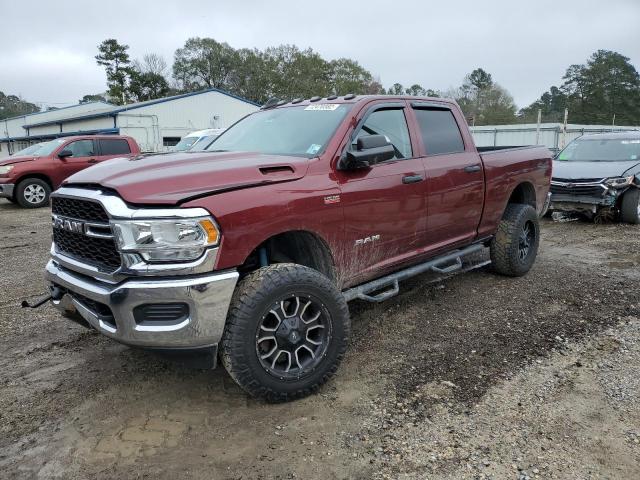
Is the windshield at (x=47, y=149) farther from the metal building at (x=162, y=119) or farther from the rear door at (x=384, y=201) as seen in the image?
the metal building at (x=162, y=119)

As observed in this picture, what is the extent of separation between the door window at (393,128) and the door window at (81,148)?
11.1m

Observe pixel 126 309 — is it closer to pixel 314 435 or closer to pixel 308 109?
pixel 314 435

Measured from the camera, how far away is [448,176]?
14.5 ft

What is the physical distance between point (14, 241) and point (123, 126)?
896 inches

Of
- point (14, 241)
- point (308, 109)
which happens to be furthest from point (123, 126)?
point (308, 109)

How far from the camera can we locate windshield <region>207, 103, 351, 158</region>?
3.73 m

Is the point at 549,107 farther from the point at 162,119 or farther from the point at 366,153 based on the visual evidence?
the point at 366,153

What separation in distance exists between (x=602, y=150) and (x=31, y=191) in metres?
13.2

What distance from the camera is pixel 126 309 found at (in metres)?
2.71

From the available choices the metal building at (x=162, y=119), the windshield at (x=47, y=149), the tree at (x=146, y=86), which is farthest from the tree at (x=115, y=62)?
the windshield at (x=47, y=149)

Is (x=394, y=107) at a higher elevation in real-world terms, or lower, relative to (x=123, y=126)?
lower

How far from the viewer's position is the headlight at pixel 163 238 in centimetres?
269

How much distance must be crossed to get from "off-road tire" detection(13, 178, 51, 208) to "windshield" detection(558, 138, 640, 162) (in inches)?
482

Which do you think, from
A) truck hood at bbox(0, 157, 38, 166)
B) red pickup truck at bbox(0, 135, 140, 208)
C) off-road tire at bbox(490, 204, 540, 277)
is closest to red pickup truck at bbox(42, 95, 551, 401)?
off-road tire at bbox(490, 204, 540, 277)
